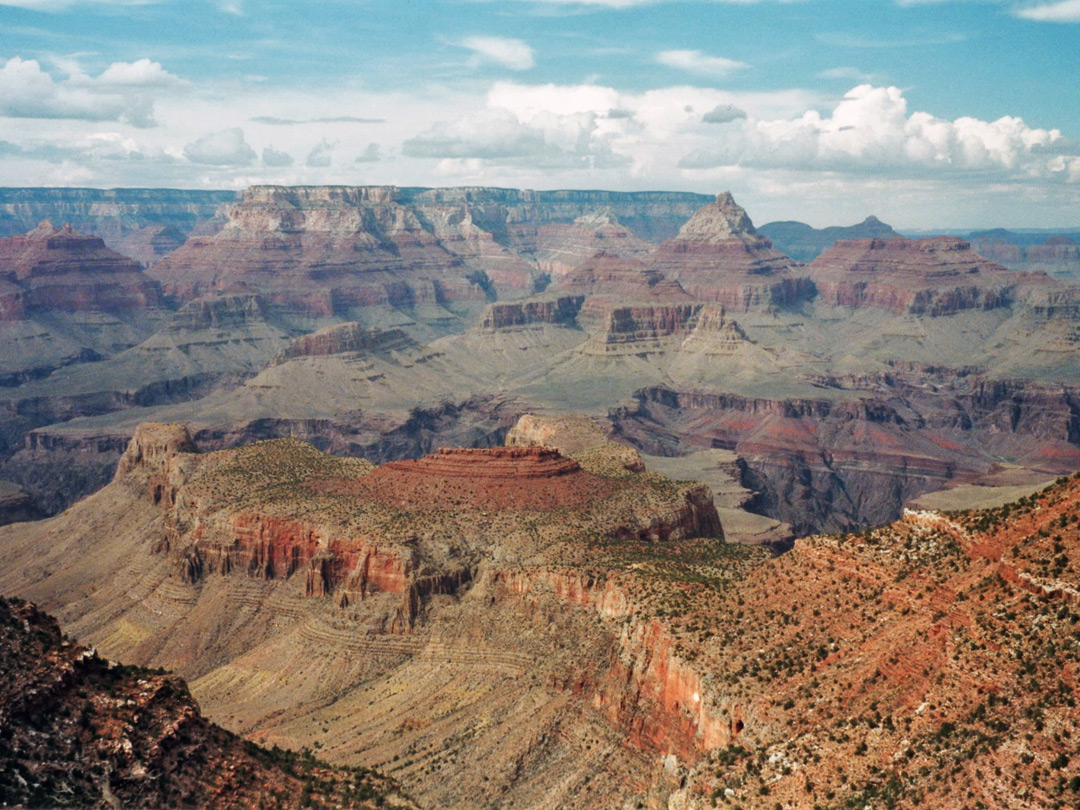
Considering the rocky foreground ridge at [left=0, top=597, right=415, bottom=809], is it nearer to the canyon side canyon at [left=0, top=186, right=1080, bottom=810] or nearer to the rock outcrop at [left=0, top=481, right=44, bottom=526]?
the canyon side canyon at [left=0, top=186, right=1080, bottom=810]

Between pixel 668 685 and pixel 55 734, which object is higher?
pixel 55 734

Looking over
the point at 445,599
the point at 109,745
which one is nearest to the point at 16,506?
the point at 445,599

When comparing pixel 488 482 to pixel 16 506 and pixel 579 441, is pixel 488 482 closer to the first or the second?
pixel 579 441

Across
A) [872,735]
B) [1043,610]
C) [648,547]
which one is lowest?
[648,547]

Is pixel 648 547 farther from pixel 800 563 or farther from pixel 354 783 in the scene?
pixel 354 783

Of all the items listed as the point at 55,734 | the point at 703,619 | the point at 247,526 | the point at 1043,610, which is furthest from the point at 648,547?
the point at 55,734

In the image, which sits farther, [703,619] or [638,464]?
[638,464]

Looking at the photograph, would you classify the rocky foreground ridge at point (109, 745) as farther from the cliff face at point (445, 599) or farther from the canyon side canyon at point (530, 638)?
the cliff face at point (445, 599)
